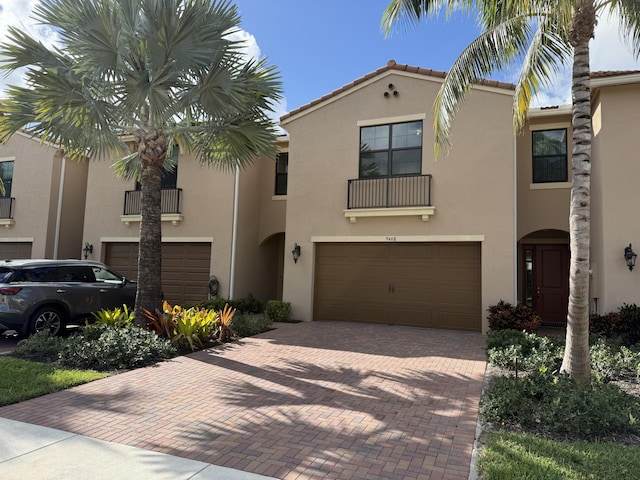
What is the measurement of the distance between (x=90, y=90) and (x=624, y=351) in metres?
11.2

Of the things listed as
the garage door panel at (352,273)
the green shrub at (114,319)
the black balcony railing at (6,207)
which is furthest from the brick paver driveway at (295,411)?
the black balcony railing at (6,207)

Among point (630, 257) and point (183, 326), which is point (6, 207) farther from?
point (630, 257)

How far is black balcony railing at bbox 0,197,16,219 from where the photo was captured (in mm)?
17906

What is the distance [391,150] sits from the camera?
1259cm

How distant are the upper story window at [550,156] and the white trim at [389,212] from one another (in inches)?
145

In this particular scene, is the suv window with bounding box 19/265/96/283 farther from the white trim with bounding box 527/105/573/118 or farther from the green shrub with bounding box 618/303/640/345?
the white trim with bounding box 527/105/573/118

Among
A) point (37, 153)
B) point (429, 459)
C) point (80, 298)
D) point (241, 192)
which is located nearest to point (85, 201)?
point (37, 153)

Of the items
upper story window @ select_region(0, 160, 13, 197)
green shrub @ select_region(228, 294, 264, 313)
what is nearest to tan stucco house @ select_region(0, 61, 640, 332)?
green shrub @ select_region(228, 294, 264, 313)

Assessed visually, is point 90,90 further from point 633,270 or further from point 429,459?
point 633,270

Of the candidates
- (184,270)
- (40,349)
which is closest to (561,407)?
(40,349)

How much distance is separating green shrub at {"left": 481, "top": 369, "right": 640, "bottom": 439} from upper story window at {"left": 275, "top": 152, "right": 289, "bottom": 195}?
449 inches

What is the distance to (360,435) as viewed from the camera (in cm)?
458

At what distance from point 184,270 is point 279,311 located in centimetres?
462

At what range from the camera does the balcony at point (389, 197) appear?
1197 cm
